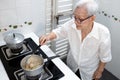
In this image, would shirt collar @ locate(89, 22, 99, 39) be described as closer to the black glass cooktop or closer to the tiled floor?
the black glass cooktop

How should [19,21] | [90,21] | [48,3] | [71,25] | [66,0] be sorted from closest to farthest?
1. [90,21]
2. [71,25]
3. [19,21]
4. [48,3]
5. [66,0]

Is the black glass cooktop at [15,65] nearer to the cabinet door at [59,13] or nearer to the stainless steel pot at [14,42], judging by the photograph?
the stainless steel pot at [14,42]

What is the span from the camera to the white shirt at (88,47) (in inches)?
53.4

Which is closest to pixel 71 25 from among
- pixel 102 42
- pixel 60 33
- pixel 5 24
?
pixel 60 33

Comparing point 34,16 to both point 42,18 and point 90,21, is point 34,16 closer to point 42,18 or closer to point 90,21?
point 42,18

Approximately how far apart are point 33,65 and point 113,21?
110 centimetres

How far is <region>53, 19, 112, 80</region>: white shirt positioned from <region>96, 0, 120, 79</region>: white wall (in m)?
0.52

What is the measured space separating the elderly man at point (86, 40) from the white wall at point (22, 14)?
11.1 inches

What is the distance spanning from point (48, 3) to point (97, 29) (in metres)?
0.62

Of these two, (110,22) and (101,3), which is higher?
(101,3)

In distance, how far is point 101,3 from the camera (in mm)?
1926

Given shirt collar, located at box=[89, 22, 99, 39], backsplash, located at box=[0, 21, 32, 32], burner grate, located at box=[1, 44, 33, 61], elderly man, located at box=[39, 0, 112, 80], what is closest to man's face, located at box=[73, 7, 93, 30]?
elderly man, located at box=[39, 0, 112, 80]

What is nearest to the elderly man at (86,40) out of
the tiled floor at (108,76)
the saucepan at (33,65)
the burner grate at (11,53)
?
the burner grate at (11,53)

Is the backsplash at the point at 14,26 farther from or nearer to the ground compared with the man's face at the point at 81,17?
nearer to the ground
